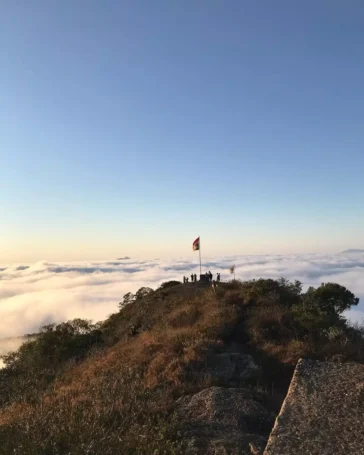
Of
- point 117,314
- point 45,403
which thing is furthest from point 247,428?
point 117,314

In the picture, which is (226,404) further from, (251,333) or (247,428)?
(251,333)

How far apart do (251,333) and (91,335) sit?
16272 millimetres

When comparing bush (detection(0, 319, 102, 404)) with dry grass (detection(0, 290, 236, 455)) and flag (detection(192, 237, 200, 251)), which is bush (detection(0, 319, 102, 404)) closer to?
dry grass (detection(0, 290, 236, 455))

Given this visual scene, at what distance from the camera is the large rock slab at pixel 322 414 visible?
21.7ft

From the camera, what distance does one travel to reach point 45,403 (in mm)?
10055

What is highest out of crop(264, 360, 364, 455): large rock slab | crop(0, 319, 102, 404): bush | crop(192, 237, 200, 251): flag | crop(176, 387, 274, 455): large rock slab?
crop(192, 237, 200, 251): flag

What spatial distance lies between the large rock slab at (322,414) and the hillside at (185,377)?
76cm

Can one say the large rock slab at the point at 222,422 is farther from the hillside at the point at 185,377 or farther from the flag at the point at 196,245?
the flag at the point at 196,245

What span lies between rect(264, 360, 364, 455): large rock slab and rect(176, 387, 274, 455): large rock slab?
0.78 meters

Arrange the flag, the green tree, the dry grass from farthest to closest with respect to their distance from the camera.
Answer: the flag → the green tree → the dry grass

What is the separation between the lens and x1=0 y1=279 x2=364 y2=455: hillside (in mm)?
7133

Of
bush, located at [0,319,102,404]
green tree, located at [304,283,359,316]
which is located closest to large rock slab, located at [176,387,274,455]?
green tree, located at [304,283,359,316]

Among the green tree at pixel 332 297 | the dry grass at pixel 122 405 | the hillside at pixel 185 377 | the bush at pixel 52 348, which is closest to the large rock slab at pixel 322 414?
the hillside at pixel 185 377

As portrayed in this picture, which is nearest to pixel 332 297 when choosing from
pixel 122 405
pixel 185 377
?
pixel 185 377
